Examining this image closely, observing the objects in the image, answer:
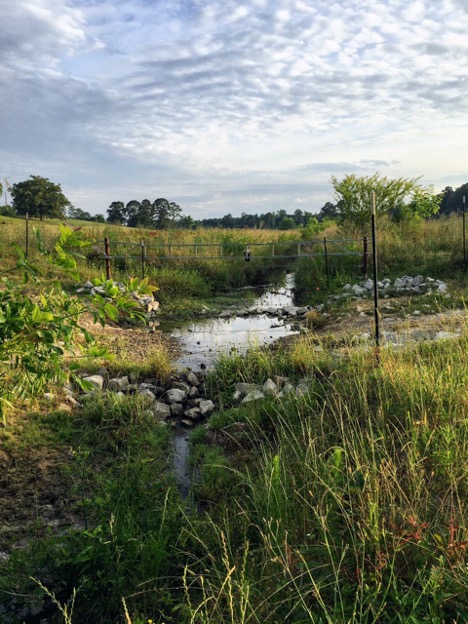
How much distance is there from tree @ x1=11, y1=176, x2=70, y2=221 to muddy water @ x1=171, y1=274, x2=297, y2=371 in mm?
26786

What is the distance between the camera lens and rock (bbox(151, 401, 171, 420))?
17.0ft

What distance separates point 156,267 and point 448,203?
28.9 metres

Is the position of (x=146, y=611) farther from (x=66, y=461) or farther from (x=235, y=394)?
(x=235, y=394)

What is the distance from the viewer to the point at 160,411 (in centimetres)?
524

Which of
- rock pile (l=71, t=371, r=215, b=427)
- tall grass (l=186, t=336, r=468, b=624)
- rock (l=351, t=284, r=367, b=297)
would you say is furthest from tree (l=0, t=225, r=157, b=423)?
rock (l=351, t=284, r=367, b=297)

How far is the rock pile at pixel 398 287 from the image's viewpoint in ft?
36.7

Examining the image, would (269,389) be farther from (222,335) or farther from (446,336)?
(222,335)

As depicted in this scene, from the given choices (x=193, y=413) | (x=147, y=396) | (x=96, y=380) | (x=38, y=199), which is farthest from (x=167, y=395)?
(x=38, y=199)

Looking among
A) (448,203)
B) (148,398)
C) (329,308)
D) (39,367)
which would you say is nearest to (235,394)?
(148,398)

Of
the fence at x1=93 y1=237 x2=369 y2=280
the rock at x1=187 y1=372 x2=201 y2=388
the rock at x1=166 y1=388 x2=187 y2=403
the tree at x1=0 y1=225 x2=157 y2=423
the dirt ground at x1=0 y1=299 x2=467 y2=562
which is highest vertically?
the fence at x1=93 y1=237 x2=369 y2=280

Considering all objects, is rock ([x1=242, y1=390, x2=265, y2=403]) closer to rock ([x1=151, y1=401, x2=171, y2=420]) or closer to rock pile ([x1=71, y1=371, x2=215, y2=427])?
rock pile ([x1=71, y1=371, x2=215, y2=427])

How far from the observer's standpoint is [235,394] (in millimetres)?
5496

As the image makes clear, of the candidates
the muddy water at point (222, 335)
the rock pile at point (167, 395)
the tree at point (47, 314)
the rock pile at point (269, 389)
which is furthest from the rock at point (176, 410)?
the tree at point (47, 314)

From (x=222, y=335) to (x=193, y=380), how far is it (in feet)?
11.1
